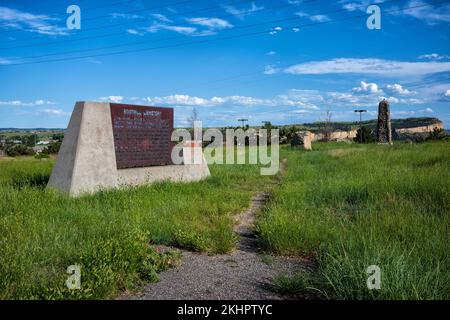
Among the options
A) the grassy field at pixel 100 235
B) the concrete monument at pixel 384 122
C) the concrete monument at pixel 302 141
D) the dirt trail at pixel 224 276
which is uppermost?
the concrete monument at pixel 384 122

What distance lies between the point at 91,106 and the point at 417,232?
7.23 meters

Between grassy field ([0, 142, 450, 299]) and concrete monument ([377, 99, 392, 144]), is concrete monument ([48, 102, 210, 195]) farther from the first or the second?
concrete monument ([377, 99, 392, 144])

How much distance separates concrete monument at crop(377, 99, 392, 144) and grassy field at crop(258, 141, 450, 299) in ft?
63.0

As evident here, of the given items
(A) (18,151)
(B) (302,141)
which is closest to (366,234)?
(B) (302,141)

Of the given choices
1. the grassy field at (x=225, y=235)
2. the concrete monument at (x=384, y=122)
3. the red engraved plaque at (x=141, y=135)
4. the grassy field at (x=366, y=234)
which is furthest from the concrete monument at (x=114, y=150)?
the concrete monument at (x=384, y=122)

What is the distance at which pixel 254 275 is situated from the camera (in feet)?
13.6

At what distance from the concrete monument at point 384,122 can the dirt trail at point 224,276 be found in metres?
25.6

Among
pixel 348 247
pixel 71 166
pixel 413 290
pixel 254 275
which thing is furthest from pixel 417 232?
pixel 71 166

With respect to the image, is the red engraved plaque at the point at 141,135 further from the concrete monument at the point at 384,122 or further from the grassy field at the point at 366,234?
the concrete monument at the point at 384,122

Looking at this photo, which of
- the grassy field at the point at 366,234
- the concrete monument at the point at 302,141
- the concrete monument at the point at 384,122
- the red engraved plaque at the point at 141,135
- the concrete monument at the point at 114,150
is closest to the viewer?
the grassy field at the point at 366,234

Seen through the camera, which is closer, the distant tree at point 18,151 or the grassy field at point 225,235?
the grassy field at point 225,235

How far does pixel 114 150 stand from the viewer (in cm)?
930

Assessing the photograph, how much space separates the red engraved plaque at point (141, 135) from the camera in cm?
953

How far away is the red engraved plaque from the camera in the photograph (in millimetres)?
9531
